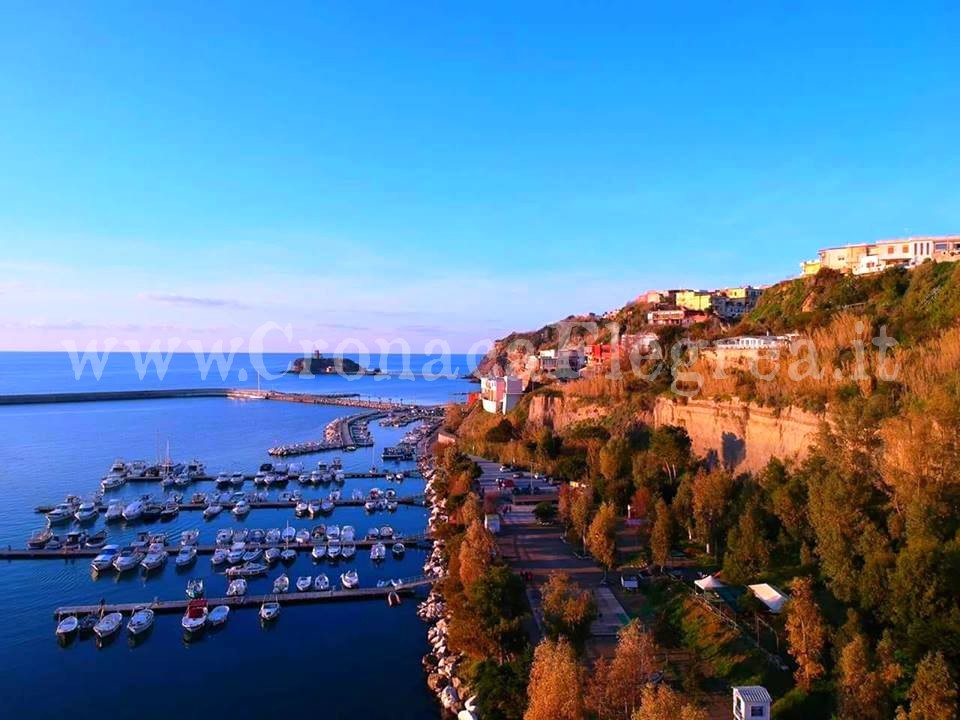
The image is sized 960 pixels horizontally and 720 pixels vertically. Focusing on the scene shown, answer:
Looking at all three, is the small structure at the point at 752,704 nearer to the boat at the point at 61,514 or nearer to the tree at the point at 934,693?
the tree at the point at 934,693

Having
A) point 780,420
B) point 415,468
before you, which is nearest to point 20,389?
point 415,468

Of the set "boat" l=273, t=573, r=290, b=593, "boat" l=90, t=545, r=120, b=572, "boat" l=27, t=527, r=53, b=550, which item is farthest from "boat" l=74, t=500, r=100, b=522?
"boat" l=273, t=573, r=290, b=593

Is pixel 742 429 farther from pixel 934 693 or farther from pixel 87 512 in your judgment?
pixel 87 512

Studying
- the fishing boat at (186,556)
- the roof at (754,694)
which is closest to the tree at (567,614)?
the roof at (754,694)

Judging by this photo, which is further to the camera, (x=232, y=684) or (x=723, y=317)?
(x=723, y=317)

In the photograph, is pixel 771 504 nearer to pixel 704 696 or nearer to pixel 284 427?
pixel 704 696

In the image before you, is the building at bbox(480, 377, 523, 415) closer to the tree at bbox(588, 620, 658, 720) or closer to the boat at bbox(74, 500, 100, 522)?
the boat at bbox(74, 500, 100, 522)
